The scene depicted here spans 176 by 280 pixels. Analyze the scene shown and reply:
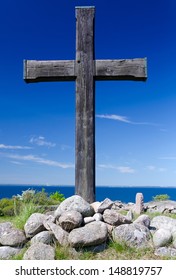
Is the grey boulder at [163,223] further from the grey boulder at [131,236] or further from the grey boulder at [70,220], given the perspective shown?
the grey boulder at [70,220]

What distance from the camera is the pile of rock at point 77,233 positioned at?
15.0 feet

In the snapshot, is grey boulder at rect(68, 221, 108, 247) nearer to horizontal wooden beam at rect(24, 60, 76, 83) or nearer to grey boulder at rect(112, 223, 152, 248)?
grey boulder at rect(112, 223, 152, 248)

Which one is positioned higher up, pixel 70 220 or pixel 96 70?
pixel 96 70

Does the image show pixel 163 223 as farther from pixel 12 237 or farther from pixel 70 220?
pixel 12 237

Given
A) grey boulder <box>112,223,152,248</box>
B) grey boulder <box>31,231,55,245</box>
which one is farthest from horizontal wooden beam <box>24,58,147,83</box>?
grey boulder <box>31,231,55,245</box>

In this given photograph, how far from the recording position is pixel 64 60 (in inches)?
256

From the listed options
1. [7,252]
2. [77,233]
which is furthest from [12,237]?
[77,233]

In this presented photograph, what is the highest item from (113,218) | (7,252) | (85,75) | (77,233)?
(85,75)

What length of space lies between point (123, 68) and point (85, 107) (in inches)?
41.9

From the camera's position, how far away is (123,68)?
6480 millimetres

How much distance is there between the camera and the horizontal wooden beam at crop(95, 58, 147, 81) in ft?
21.1
